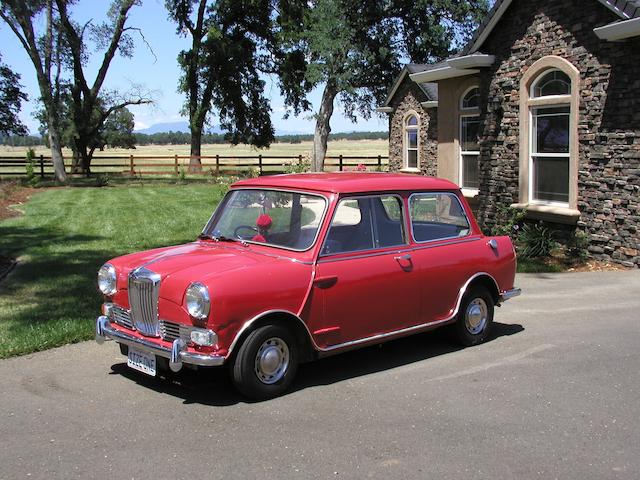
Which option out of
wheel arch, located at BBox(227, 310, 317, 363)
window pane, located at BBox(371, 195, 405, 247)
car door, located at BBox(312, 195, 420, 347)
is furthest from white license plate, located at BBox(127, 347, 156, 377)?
window pane, located at BBox(371, 195, 405, 247)

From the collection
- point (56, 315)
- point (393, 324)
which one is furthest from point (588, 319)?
point (56, 315)

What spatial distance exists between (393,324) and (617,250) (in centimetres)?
652

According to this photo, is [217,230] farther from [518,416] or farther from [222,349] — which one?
[518,416]

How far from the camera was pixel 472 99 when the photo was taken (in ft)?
50.9

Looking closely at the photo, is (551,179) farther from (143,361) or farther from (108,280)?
(143,361)

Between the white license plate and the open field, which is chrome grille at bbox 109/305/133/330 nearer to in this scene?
the white license plate

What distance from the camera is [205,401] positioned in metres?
5.13

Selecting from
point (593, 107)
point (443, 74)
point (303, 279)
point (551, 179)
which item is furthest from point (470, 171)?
point (303, 279)

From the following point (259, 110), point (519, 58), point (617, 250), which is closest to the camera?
point (617, 250)

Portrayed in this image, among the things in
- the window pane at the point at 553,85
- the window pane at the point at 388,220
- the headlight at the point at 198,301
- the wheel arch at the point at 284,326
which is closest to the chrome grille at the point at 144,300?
the headlight at the point at 198,301

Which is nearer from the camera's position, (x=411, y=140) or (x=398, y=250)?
(x=398, y=250)

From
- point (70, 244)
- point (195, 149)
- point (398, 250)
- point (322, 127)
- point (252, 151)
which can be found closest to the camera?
point (398, 250)

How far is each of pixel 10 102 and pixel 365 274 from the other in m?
37.3

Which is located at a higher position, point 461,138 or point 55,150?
point 55,150
